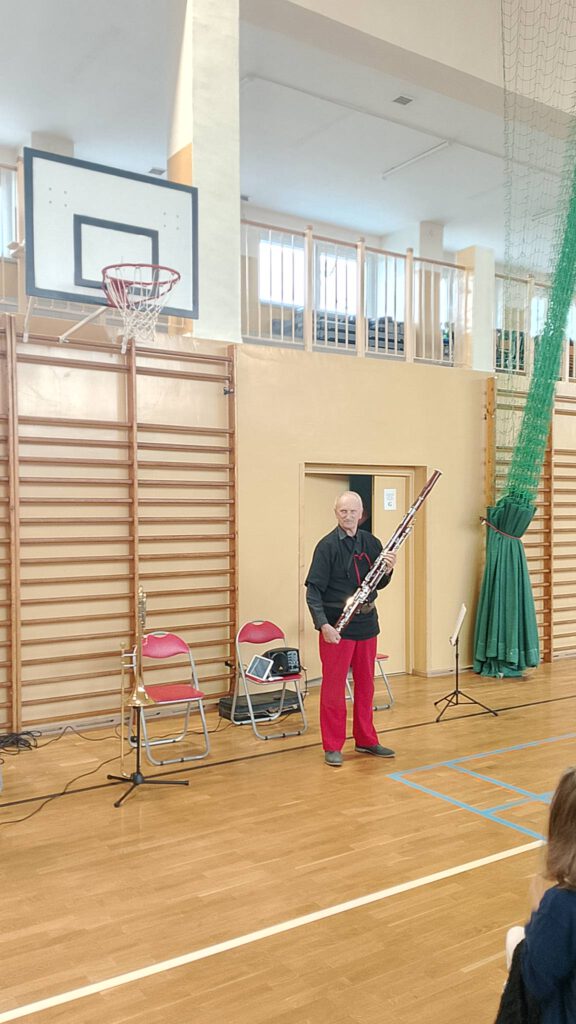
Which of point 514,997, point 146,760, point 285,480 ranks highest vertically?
point 285,480

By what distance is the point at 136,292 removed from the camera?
5.72m

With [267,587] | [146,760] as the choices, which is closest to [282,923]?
[146,760]

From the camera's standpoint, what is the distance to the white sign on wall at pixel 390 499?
7.72 metres

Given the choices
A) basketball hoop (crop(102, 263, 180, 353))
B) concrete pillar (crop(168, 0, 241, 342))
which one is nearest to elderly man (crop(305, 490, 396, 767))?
basketball hoop (crop(102, 263, 180, 353))

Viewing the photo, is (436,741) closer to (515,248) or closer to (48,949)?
(48,949)

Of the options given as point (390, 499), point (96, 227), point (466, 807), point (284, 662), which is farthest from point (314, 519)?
point (466, 807)

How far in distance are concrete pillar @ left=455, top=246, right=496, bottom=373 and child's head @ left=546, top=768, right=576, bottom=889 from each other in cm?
713

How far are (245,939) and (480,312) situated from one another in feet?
22.3

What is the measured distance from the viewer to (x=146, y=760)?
17.0ft

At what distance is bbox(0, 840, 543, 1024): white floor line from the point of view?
2.60 meters

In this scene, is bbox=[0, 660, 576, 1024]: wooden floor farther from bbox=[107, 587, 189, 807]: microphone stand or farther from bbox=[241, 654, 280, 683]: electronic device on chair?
bbox=[241, 654, 280, 683]: electronic device on chair

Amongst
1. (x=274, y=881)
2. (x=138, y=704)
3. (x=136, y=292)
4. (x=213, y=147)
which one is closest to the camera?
(x=274, y=881)

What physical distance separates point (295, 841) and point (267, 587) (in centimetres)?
299

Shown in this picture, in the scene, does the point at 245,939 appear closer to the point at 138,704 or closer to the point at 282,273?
the point at 138,704
